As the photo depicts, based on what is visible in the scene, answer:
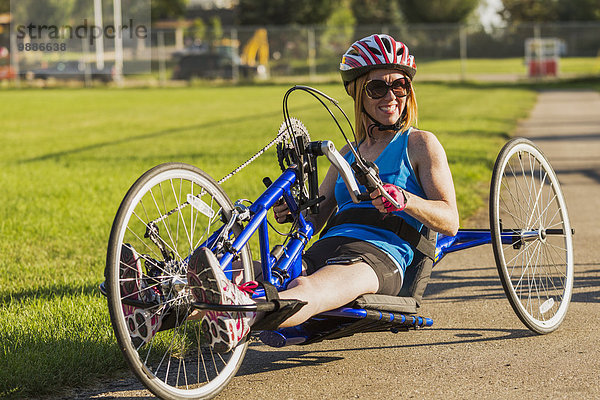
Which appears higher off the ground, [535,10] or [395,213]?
[535,10]

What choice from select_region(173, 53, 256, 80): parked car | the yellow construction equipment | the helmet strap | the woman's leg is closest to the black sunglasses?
the helmet strap

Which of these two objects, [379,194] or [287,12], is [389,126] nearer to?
[379,194]

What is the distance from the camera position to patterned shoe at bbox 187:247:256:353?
300cm

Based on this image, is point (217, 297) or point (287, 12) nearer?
point (217, 297)

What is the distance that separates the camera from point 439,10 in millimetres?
70375

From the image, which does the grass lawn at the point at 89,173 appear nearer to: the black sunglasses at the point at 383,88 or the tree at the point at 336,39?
the black sunglasses at the point at 383,88

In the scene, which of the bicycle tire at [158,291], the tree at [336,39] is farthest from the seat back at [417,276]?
the tree at [336,39]

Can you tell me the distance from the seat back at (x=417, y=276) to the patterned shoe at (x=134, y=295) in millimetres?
1256

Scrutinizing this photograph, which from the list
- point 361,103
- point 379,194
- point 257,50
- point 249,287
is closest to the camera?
point 249,287

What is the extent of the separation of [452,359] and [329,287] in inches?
33.0

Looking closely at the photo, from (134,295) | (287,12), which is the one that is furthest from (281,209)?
(287,12)

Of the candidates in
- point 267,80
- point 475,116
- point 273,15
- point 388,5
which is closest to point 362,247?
point 475,116

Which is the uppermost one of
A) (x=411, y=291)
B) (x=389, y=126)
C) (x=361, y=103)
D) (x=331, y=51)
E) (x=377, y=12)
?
(x=377, y=12)

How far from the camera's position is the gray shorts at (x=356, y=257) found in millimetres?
3676
